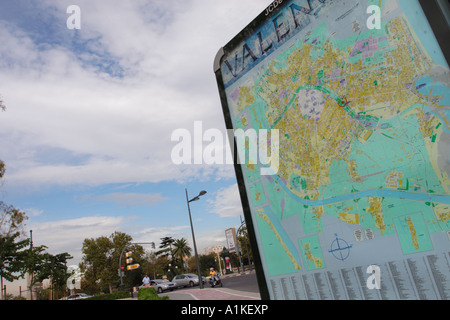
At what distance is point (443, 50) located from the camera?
1952 mm

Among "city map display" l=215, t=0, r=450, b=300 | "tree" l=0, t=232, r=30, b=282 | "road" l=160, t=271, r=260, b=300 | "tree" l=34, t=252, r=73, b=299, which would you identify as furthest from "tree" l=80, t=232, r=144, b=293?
"city map display" l=215, t=0, r=450, b=300

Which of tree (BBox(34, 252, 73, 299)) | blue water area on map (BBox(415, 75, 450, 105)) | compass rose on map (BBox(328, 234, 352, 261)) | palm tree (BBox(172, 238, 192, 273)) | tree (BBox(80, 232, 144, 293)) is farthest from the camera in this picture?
palm tree (BBox(172, 238, 192, 273))

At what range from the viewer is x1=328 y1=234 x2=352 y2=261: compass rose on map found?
2.27 m

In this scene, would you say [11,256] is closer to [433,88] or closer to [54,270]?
[54,270]

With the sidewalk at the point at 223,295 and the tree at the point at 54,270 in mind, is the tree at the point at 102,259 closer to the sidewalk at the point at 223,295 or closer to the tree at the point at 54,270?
the tree at the point at 54,270

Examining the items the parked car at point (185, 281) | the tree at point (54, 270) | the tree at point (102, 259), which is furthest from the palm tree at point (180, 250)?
the parked car at point (185, 281)

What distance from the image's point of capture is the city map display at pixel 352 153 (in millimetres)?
1950

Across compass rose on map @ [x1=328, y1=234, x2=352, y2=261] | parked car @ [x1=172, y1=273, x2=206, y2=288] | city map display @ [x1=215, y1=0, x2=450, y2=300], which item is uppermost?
city map display @ [x1=215, y1=0, x2=450, y2=300]

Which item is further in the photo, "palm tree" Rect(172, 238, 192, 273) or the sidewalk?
"palm tree" Rect(172, 238, 192, 273)

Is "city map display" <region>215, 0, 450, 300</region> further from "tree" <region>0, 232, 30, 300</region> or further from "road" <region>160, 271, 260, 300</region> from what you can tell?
"tree" <region>0, 232, 30, 300</region>

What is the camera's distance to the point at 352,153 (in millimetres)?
2303

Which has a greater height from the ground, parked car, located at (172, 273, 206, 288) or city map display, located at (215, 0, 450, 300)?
city map display, located at (215, 0, 450, 300)
